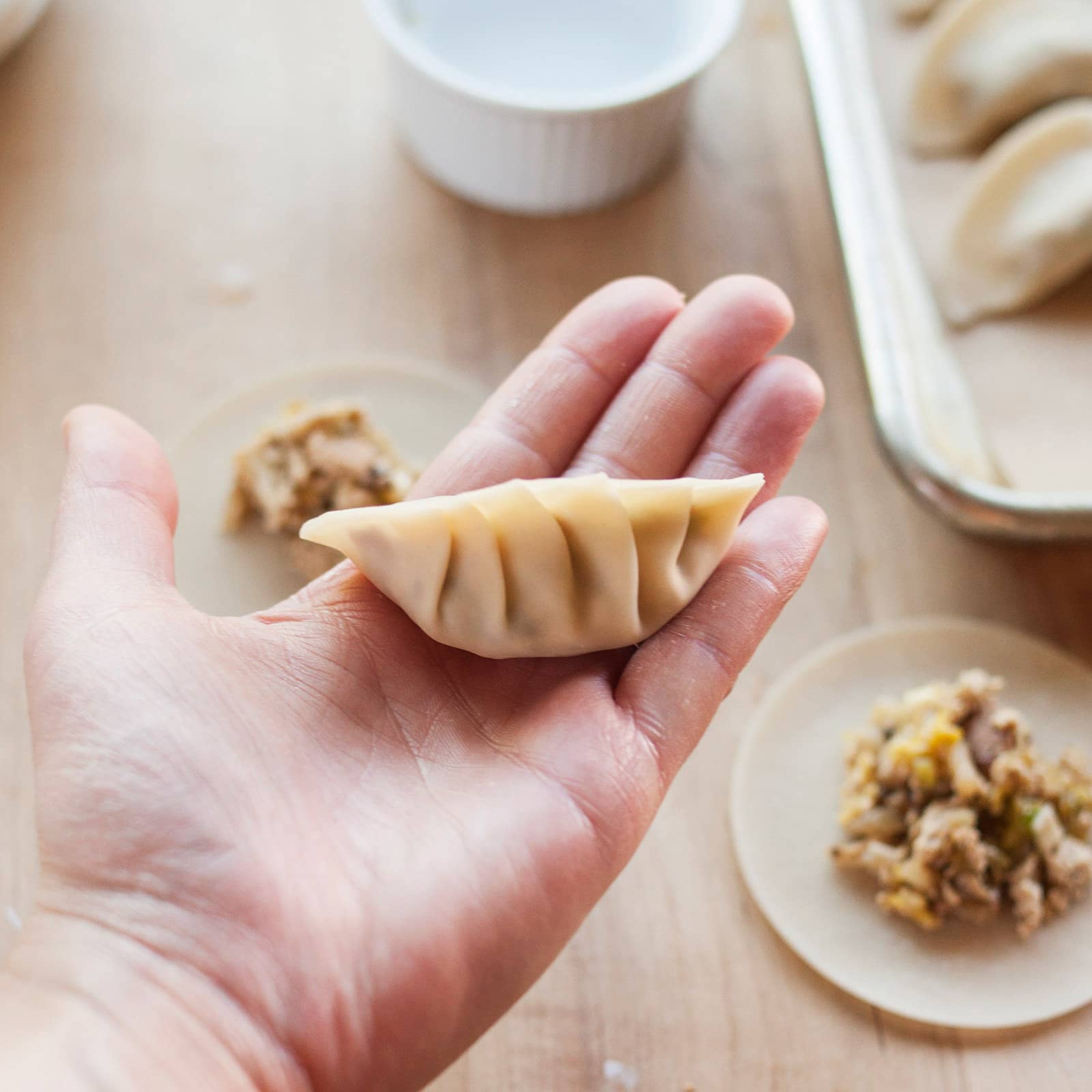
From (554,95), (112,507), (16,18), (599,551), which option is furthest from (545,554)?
(16,18)

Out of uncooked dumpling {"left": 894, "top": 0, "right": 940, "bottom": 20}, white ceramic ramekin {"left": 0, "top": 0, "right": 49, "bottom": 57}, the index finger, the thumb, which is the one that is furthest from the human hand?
uncooked dumpling {"left": 894, "top": 0, "right": 940, "bottom": 20}

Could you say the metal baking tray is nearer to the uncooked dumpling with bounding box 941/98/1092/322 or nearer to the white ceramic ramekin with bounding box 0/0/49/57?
the uncooked dumpling with bounding box 941/98/1092/322

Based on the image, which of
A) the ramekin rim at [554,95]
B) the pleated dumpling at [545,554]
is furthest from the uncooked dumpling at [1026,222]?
the pleated dumpling at [545,554]

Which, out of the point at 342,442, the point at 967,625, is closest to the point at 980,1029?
the point at 967,625

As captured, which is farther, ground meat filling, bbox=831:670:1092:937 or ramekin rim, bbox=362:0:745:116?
ramekin rim, bbox=362:0:745:116

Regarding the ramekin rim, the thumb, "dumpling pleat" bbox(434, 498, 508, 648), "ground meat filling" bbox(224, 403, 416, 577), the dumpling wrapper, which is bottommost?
the dumpling wrapper

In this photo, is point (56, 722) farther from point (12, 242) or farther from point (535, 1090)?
point (12, 242)
